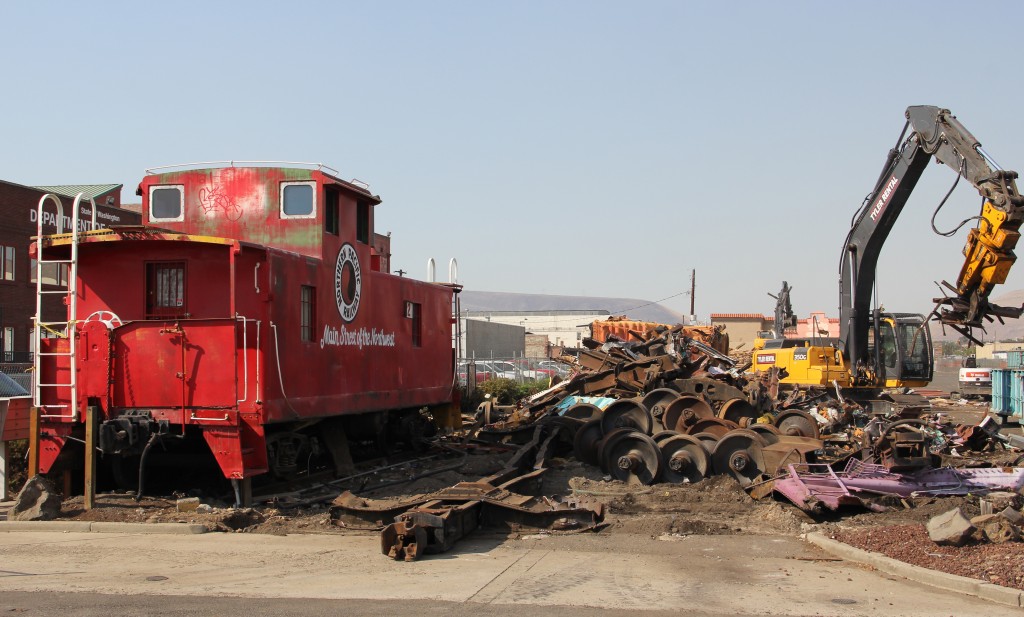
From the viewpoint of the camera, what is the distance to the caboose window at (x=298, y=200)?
13289mm

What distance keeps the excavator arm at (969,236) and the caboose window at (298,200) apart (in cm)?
1031

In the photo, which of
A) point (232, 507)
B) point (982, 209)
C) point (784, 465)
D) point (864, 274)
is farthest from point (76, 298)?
point (864, 274)

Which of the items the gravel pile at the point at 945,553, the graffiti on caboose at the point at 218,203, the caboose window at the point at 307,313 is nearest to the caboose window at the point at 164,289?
the caboose window at the point at 307,313

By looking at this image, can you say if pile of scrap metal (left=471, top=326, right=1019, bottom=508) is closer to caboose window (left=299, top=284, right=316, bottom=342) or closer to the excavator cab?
the excavator cab

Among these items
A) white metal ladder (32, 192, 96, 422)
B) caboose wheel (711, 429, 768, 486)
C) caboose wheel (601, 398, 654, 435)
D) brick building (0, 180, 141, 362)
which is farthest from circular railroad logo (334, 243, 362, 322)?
brick building (0, 180, 141, 362)

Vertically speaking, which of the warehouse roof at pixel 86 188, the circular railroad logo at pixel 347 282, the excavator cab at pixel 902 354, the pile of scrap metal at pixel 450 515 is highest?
the warehouse roof at pixel 86 188

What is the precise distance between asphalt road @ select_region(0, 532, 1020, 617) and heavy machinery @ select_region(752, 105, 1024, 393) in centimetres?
772

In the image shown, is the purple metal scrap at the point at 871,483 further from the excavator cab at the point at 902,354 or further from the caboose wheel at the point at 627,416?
the excavator cab at the point at 902,354

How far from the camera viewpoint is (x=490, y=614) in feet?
22.9

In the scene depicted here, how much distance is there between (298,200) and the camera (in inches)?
525

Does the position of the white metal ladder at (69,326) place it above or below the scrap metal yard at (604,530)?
above

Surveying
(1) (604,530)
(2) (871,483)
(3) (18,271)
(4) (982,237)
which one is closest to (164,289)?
(1) (604,530)

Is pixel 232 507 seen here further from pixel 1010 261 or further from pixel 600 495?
pixel 1010 261

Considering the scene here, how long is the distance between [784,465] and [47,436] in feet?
30.8
